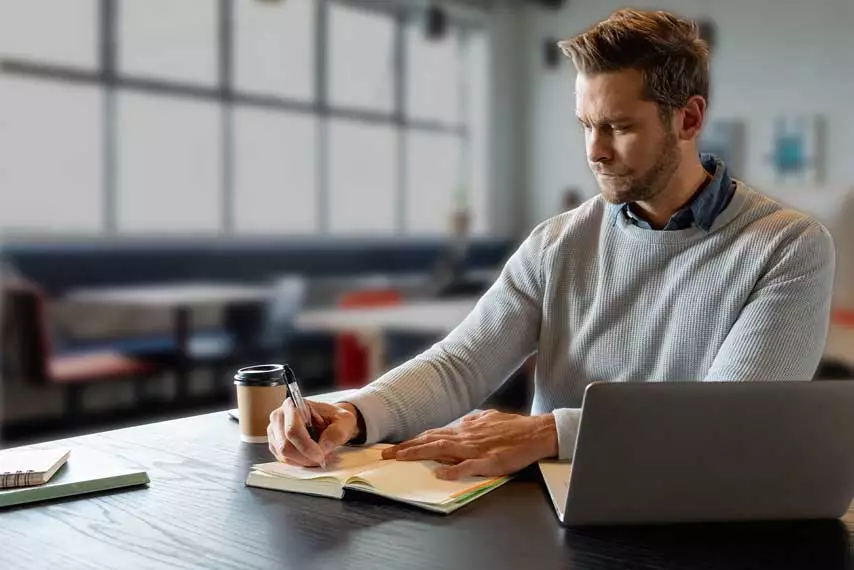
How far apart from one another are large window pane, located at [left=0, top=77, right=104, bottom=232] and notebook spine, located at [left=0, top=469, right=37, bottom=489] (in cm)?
410

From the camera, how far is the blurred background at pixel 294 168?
179 inches

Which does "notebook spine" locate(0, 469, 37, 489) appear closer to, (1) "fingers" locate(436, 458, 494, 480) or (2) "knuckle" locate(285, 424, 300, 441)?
(2) "knuckle" locate(285, 424, 300, 441)

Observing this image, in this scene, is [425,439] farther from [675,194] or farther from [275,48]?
[275,48]

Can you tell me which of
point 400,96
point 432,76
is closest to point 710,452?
point 400,96

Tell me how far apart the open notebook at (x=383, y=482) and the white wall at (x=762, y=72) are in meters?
5.24

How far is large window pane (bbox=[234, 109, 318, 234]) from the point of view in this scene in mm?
6141

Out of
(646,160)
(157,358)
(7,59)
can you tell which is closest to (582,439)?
(646,160)

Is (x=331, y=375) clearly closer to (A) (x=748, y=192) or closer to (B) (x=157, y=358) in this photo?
(B) (x=157, y=358)

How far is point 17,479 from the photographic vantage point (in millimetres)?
1087

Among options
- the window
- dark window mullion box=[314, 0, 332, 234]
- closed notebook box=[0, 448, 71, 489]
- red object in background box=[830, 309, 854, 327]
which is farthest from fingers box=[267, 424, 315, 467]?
dark window mullion box=[314, 0, 332, 234]

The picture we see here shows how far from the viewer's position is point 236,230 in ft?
20.2

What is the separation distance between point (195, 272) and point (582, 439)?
4936 mm

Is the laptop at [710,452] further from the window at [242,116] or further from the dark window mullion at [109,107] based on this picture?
the dark window mullion at [109,107]

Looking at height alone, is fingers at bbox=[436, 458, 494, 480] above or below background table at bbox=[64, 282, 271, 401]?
above
